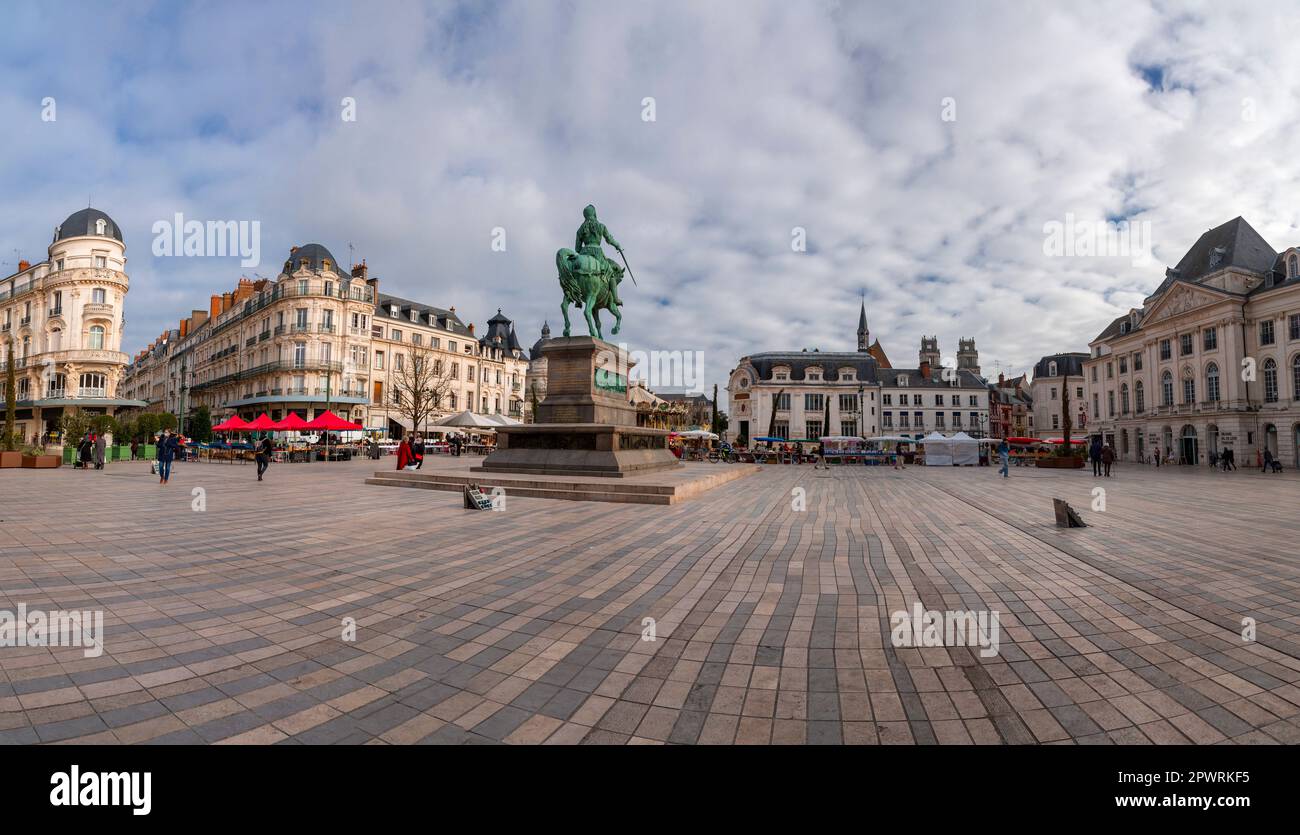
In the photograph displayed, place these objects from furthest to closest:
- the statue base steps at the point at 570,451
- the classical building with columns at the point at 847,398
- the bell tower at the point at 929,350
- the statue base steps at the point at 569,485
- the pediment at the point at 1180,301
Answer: the bell tower at the point at 929,350 → the classical building with columns at the point at 847,398 → the pediment at the point at 1180,301 → the statue base steps at the point at 570,451 → the statue base steps at the point at 569,485

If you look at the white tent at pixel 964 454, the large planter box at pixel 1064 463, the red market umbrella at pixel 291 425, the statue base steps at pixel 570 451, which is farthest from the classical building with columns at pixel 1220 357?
the red market umbrella at pixel 291 425

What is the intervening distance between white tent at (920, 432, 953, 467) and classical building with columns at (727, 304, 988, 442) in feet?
92.8

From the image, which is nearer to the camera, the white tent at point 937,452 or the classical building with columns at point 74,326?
the white tent at point 937,452

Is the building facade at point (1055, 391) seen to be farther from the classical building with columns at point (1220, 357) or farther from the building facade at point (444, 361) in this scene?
the building facade at point (444, 361)

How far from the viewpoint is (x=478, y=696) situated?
3.39m

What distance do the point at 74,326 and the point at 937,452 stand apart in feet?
259

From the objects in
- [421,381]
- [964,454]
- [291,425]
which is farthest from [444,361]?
[964,454]

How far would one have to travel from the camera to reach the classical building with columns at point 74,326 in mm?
49188

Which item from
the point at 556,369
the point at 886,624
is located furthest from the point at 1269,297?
the point at 886,624

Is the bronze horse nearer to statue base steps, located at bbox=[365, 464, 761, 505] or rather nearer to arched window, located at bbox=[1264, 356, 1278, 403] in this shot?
statue base steps, located at bbox=[365, 464, 761, 505]

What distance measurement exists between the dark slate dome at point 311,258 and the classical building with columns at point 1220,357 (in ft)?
245

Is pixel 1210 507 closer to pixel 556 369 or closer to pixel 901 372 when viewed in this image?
pixel 556 369

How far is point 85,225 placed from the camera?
5050 cm
